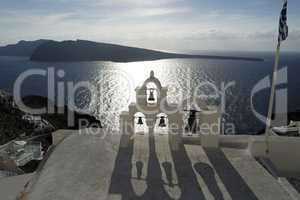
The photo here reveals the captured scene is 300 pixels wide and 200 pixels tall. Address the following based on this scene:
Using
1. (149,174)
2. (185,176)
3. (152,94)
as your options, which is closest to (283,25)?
(152,94)

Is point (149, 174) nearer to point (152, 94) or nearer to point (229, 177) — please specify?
point (229, 177)

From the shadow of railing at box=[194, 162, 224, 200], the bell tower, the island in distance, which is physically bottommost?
the shadow of railing at box=[194, 162, 224, 200]

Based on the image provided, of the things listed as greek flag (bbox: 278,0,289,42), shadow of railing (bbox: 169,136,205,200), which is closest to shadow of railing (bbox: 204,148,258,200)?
shadow of railing (bbox: 169,136,205,200)

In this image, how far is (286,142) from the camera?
8797 mm

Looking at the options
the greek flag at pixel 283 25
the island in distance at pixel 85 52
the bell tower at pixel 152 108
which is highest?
the island in distance at pixel 85 52

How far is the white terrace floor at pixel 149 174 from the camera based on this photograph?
648cm

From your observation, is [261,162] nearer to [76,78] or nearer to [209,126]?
[209,126]

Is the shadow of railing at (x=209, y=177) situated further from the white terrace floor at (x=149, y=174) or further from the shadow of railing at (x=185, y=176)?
the shadow of railing at (x=185, y=176)

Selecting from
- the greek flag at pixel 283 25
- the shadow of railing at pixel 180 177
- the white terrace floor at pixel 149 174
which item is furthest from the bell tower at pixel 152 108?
the greek flag at pixel 283 25

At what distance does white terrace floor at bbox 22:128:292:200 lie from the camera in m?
6.48

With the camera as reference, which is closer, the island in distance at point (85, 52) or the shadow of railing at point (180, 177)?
the shadow of railing at point (180, 177)

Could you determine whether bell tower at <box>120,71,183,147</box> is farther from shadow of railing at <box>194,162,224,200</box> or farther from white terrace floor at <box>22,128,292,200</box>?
shadow of railing at <box>194,162,224,200</box>

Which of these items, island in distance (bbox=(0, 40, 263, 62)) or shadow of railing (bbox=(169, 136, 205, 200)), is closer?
shadow of railing (bbox=(169, 136, 205, 200))

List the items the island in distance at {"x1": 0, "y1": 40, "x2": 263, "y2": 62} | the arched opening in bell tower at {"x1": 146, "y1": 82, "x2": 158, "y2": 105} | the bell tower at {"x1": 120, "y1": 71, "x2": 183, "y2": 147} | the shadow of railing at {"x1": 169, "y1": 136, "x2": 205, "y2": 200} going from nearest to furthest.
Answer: the shadow of railing at {"x1": 169, "y1": 136, "x2": 205, "y2": 200}, the bell tower at {"x1": 120, "y1": 71, "x2": 183, "y2": 147}, the arched opening in bell tower at {"x1": 146, "y1": 82, "x2": 158, "y2": 105}, the island in distance at {"x1": 0, "y1": 40, "x2": 263, "y2": 62}
